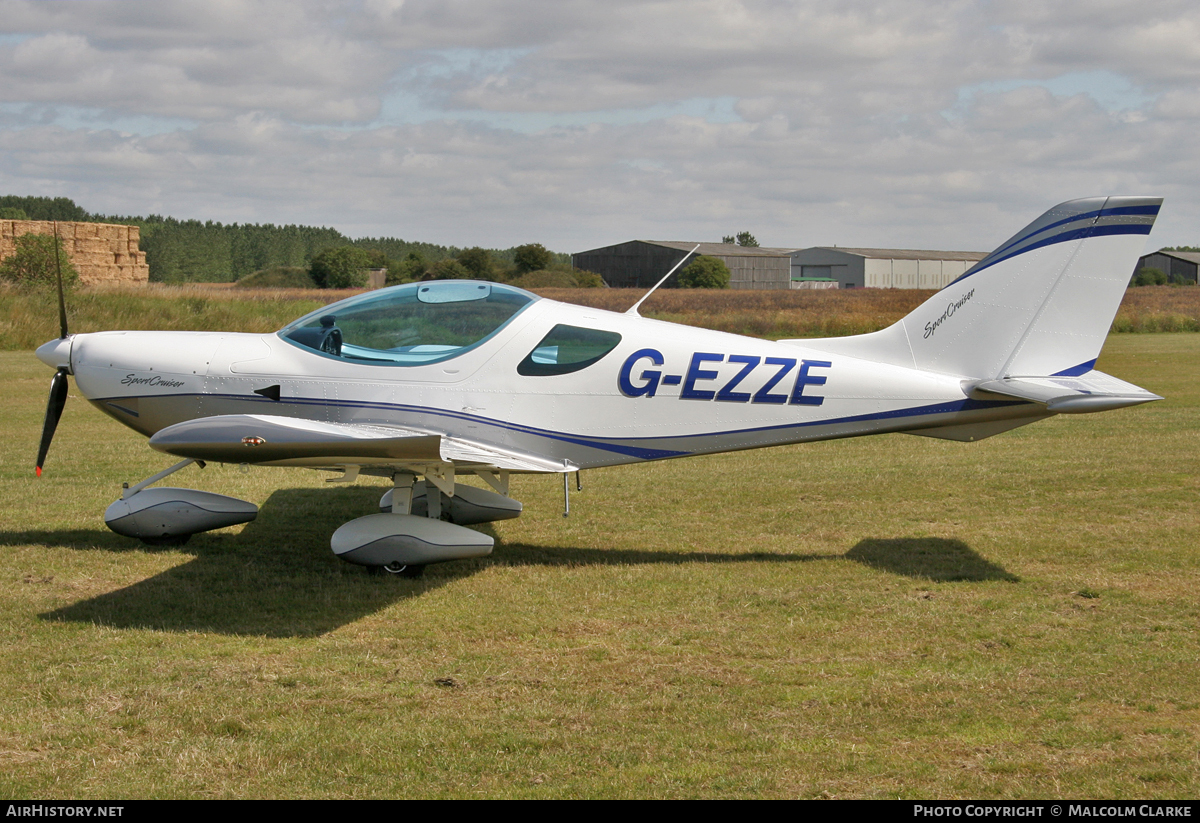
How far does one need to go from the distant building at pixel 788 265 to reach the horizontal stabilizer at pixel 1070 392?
39022mm

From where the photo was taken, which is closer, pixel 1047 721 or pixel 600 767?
pixel 600 767

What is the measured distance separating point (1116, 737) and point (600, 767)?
2164mm

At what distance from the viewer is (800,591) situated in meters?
6.37

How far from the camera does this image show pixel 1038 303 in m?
6.89

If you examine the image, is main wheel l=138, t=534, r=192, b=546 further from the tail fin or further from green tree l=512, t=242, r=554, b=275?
green tree l=512, t=242, r=554, b=275

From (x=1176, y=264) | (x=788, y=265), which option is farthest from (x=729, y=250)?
(x=1176, y=264)

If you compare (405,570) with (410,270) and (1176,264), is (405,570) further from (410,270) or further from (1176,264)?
(1176,264)

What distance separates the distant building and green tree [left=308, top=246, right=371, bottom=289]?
13.5m

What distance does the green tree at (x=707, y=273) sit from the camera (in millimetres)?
53094

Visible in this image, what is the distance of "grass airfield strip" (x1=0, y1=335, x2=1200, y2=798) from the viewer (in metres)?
3.88

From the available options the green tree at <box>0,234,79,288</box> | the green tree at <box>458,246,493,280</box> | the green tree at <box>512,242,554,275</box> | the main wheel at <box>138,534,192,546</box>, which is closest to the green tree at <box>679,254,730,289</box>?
the green tree at <box>512,242,554,275</box>

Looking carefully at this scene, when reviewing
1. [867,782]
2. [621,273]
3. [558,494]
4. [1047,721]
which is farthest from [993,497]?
[621,273]

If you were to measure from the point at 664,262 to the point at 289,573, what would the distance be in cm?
4882
